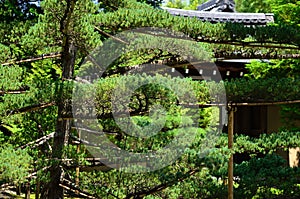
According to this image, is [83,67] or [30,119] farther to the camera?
[83,67]

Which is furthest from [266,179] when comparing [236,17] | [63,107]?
[236,17]

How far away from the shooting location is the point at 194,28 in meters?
2.87

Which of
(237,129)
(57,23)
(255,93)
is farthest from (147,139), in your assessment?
(237,129)

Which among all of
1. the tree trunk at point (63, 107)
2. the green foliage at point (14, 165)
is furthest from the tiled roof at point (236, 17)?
the green foliage at point (14, 165)

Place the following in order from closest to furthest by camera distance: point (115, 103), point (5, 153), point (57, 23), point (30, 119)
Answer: point (5, 153) → point (115, 103) → point (57, 23) → point (30, 119)

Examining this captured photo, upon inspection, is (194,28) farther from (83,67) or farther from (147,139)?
(83,67)

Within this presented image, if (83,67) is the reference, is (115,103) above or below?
below

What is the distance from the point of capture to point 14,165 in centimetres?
228

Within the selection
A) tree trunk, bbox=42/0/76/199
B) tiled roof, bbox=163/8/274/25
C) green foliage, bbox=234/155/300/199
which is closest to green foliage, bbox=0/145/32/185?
tree trunk, bbox=42/0/76/199

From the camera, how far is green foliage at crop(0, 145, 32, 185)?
218cm

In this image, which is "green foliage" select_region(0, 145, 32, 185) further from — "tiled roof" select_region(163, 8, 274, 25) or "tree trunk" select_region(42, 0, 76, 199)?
"tiled roof" select_region(163, 8, 274, 25)

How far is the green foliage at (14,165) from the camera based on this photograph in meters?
2.18

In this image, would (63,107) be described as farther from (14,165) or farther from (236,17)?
(236,17)

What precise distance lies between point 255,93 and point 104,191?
130 cm
